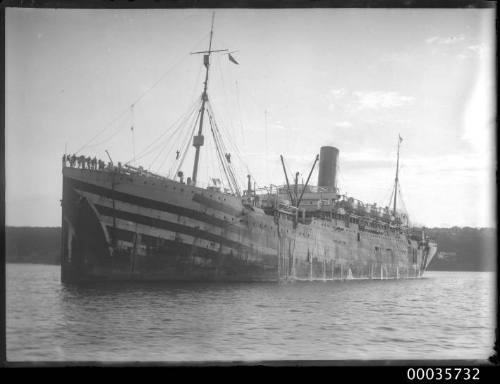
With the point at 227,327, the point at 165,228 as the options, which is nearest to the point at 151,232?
the point at 165,228

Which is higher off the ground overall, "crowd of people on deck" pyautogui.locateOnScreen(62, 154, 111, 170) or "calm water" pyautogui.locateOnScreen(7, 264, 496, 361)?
"crowd of people on deck" pyautogui.locateOnScreen(62, 154, 111, 170)

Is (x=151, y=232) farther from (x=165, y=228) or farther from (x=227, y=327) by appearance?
(x=227, y=327)

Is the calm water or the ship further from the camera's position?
the ship

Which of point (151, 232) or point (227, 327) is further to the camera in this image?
point (151, 232)

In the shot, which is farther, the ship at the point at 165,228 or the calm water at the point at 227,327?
the ship at the point at 165,228

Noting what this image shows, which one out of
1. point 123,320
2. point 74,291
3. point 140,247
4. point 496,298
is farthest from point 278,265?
point 496,298

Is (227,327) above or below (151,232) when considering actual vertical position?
below

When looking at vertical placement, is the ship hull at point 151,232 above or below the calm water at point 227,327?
above
